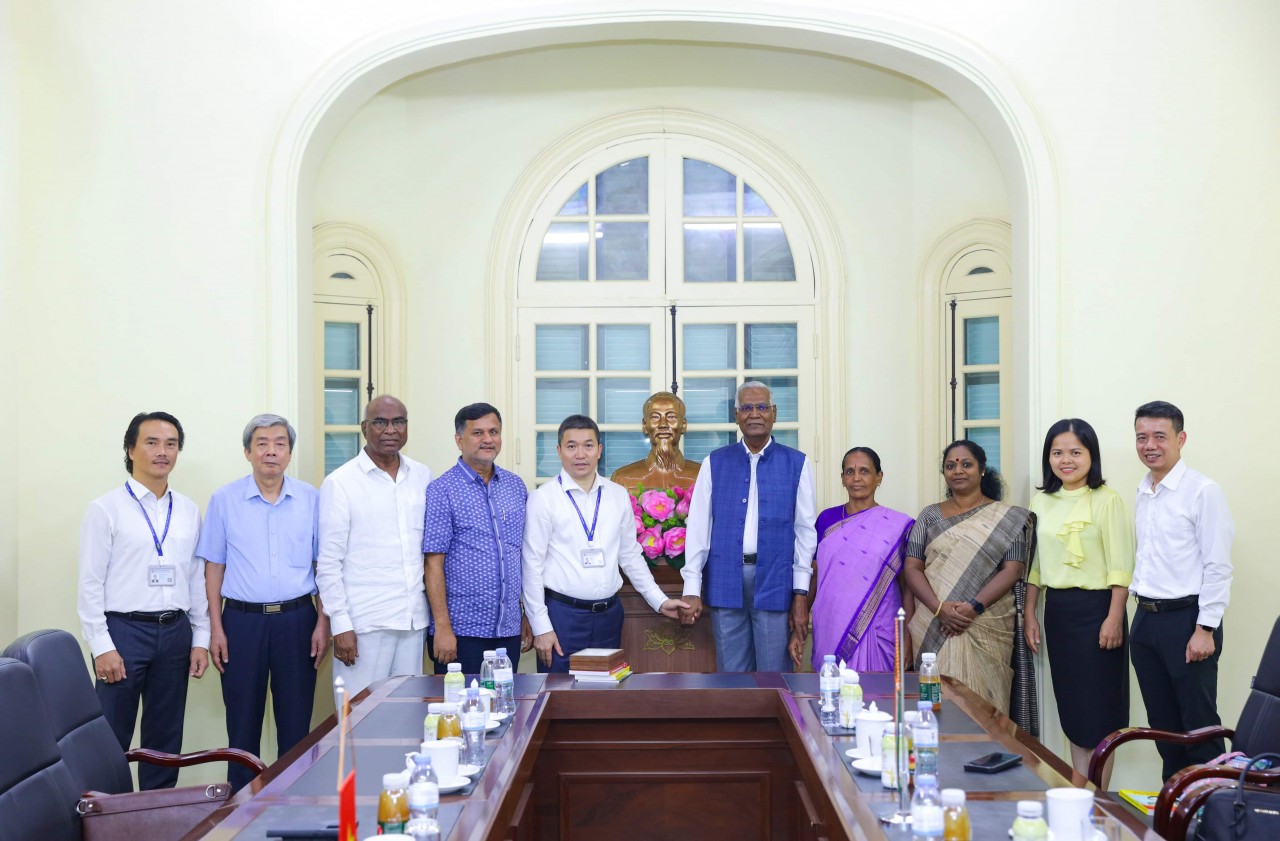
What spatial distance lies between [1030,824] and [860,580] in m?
2.53

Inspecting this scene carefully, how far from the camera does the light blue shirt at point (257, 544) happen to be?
405 centimetres

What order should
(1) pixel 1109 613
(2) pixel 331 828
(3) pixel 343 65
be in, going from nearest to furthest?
(2) pixel 331 828
(1) pixel 1109 613
(3) pixel 343 65

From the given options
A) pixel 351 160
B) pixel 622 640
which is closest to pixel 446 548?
pixel 622 640

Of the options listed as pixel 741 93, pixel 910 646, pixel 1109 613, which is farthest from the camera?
pixel 741 93

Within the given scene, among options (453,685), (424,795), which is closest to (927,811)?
(424,795)

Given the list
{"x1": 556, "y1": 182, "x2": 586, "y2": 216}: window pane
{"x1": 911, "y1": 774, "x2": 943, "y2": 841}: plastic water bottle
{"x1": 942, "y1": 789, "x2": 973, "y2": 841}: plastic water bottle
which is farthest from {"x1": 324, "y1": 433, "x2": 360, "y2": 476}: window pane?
{"x1": 942, "y1": 789, "x2": 973, "y2": 841}: plastic water bottle

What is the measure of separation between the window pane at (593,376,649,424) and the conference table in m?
2.43

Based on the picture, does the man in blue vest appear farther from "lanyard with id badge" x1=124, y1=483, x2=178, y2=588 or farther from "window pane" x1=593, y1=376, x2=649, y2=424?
"lanyard with id badge" x1=124, y1=483, x2=178, y2=588

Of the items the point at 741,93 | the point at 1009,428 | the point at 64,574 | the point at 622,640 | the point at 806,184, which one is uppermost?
the point at 741,93

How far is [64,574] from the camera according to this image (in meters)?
4.63

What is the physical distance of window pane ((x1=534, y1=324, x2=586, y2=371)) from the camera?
5.86 meters

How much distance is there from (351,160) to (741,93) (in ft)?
6.41

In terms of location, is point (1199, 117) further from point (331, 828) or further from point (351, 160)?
point (331, 828)

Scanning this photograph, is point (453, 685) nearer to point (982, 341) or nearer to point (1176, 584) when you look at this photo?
point (1176, 584)
